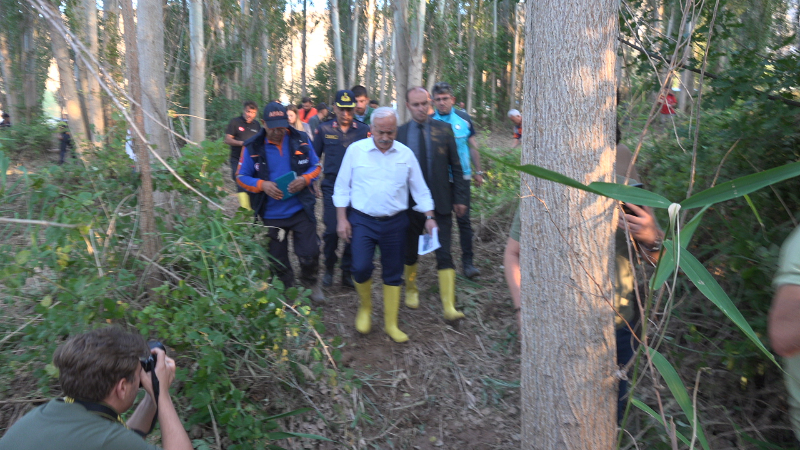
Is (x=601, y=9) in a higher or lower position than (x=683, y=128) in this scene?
higher

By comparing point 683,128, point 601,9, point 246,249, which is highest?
point 601,9

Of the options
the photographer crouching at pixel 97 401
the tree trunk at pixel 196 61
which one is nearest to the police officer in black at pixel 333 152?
the photographer crouching at pixel 97 401

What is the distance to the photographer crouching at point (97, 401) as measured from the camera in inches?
73.6

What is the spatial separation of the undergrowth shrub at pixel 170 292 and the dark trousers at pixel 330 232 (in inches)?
76.6

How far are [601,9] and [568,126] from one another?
436 mm

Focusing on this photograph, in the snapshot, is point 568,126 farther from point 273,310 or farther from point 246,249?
point 246,249

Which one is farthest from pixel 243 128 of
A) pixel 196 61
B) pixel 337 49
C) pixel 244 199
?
pixel 337 49

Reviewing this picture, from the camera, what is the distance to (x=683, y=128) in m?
4.37

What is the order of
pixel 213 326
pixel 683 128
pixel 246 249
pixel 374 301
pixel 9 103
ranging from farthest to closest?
pixel 9 103 → pixel 374 301 → pixel 683 128 → pixel 246 249 → pixel 213 326

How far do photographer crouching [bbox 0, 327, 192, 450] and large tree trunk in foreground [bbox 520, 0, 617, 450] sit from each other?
146 centimetres

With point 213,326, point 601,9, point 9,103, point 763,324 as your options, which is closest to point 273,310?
point 213,326

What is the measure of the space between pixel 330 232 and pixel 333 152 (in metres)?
0.84

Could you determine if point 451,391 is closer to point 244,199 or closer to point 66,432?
point 244,199

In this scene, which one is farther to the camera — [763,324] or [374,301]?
[374,301]
